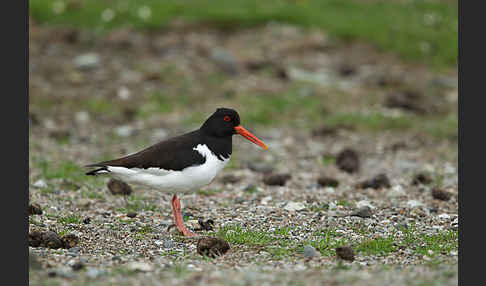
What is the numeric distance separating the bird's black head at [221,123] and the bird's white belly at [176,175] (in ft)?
1.19

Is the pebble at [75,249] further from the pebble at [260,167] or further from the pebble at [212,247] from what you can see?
the pebble at [260,167]

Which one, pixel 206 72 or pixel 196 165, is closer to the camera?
pixel 196 165

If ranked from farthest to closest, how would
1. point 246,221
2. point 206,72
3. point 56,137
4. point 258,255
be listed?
1. point 206,72
2. point 56,137
3. point 246,221
4. point 258,255

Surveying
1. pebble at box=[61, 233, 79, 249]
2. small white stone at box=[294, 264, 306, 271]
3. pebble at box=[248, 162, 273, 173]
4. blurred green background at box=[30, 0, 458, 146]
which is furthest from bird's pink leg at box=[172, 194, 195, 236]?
blurred green background at box=[30, 0, 458, 146]

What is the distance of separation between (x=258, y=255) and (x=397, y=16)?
20763mm

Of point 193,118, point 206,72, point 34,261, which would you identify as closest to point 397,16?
point 206,72

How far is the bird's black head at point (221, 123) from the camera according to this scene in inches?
393

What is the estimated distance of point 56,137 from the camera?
17.1 meters

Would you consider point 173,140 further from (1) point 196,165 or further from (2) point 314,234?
(2) point 314,234

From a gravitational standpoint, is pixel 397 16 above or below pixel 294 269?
above

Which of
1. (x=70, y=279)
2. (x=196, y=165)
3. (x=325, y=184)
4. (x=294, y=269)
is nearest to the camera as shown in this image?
(x=70, y=279)

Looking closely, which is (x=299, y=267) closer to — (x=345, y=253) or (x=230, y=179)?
(x=345, y=253)

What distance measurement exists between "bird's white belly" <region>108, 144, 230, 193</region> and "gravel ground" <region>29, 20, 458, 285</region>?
0.76 metres

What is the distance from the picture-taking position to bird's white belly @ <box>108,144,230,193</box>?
373 inches
